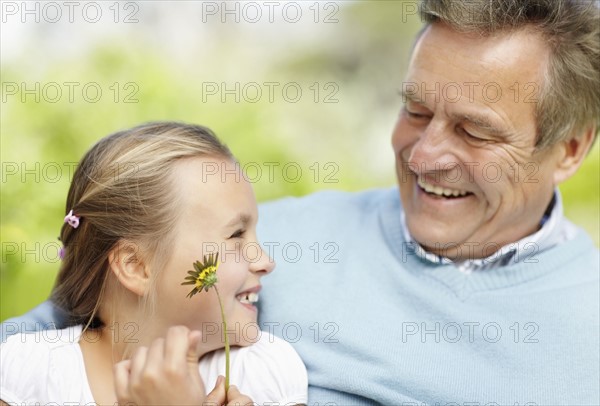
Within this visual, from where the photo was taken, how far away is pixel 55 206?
294 cm

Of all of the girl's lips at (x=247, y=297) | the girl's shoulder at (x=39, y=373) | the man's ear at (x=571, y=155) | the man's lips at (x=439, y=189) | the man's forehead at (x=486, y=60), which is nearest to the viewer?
the girl's shoulder at (x=39, y=373)

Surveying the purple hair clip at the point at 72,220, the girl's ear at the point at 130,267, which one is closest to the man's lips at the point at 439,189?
the girl's ear at the point at 130,267

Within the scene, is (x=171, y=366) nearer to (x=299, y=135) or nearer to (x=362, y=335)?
(x=362, y=335)

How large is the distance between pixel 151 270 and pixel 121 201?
6.7 inches

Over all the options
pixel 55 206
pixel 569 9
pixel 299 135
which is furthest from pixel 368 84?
pixel 569 9

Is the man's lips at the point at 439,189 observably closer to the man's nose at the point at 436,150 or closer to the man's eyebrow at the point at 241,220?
the man's nose at the point at 436,150

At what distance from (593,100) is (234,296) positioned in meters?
1.22

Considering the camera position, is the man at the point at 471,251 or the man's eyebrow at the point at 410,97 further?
the man's eyebrow at the point at 410,97

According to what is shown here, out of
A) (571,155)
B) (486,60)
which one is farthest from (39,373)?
(571,155)

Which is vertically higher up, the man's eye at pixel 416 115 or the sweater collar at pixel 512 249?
the man's eye at pixel 416 115

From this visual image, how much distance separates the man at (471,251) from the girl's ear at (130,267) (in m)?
0.38

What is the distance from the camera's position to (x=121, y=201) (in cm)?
167

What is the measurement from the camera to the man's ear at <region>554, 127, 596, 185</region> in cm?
216

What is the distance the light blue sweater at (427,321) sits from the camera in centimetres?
182
